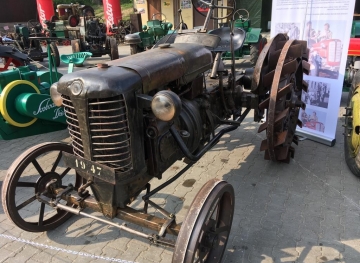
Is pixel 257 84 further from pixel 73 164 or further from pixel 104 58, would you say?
pixel 104 58

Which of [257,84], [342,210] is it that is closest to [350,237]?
[342,210]

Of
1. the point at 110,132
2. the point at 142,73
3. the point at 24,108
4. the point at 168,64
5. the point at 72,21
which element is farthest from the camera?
the point at 72,21

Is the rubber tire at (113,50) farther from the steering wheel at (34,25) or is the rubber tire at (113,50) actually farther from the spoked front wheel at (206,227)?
the steering wheel at (34,25)

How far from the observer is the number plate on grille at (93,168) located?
188cm

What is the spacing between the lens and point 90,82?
5.81ft

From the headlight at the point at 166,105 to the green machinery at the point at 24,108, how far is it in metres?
2.54

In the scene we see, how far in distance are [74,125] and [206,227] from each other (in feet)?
3.26

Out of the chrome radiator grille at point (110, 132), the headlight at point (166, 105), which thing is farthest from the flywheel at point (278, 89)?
the chrome radiator grille at point (110, 132)

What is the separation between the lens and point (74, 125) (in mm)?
1951

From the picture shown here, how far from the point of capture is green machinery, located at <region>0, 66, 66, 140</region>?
12.5ft

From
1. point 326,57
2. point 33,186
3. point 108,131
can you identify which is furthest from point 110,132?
point 326,57

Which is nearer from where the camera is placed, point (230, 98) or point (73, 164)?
point (73, 164)

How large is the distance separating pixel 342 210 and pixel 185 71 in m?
1.85

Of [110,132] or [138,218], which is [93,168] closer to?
[110,132]
